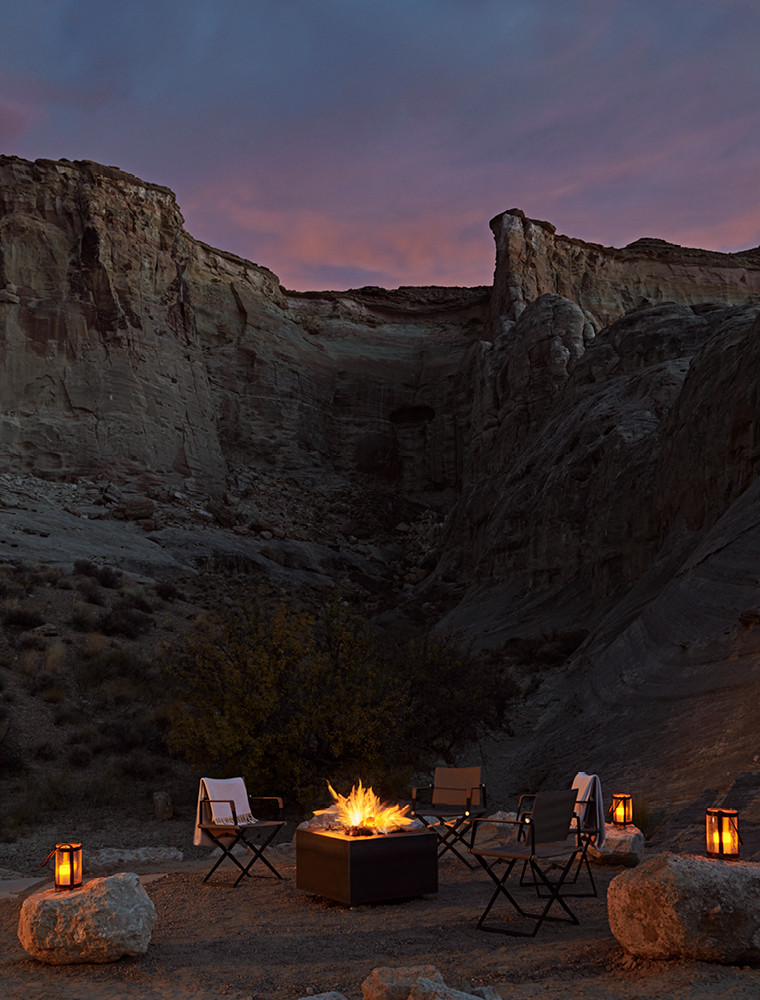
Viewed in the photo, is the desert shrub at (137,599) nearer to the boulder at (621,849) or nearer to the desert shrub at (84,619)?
the desert shrub at (84,619)

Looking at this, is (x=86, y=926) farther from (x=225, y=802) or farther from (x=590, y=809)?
(x=590, y=809)

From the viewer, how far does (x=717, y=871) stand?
4.47 meters

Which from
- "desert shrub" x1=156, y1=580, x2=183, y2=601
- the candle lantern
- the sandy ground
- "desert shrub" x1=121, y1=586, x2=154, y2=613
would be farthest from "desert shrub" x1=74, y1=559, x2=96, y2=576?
the candle lantern

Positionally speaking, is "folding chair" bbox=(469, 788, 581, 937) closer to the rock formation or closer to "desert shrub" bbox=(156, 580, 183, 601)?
the rock formation

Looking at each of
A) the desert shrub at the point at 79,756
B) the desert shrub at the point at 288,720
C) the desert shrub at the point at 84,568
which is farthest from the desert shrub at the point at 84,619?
the desert shrub at the point at 288,720

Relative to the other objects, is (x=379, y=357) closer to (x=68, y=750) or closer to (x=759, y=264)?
(x=759, y=264)

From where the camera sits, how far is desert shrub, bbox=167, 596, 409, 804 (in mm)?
10164

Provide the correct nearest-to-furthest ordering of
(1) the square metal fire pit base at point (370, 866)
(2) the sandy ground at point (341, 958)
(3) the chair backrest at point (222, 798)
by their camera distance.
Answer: (2) the sandy ground at point (341, 958), (1) the square metal fire pit base at point (370, 866), (3) the chair backrest at point (222, 798)

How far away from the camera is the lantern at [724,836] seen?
16.3ft

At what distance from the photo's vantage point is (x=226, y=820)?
A: 731 centimetres

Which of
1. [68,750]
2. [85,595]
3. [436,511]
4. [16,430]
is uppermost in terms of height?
[16,430]

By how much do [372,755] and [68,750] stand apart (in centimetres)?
511

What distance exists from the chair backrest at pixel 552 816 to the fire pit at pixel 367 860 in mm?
1013

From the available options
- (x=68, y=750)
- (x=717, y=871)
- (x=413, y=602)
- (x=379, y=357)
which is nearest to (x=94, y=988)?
(x=717, y=871)
